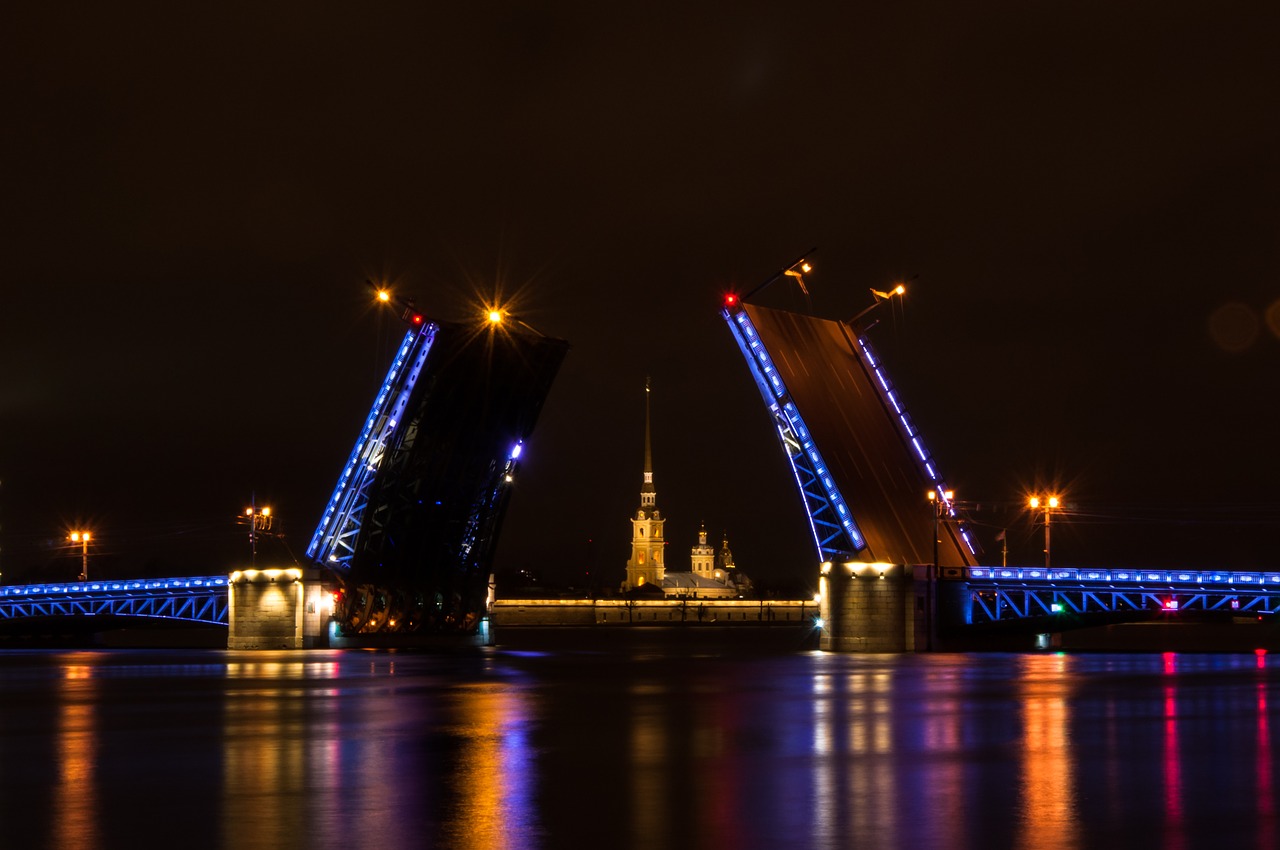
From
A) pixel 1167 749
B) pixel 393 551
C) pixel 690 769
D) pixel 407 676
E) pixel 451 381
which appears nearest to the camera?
pixel 690 769

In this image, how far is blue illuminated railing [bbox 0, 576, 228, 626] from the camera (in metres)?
73.9

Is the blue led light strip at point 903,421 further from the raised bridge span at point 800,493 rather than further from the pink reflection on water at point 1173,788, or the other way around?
the pink reflection on water at point 1173,788

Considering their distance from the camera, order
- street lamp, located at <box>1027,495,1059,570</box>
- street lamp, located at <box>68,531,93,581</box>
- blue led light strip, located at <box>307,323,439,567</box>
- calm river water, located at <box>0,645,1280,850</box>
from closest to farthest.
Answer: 1. calm river water, located at <box>0,645,1280,850</box>
2. blue led light strip, located at <box>307,323,439,567</box>
3. street lamp, located at <box>1027,495,1059,570</box>
4. street lamp, located at <box>68,531,93,581</box>

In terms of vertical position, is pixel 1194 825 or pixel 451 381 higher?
pixel 451 381

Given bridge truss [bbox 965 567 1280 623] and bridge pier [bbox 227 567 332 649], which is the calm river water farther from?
bridge truss [bbox 965 567 1280 623]

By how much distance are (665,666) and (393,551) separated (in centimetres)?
1765

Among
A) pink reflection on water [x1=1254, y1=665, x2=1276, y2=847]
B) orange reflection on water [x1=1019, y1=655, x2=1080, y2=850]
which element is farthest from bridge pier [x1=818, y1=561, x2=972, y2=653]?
pink reflection on water [x1=1254, y1=665, x2=1276, y2=847]

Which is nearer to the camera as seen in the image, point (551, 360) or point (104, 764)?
point (104, 764)

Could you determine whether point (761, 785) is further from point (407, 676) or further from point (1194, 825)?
point (407, 676)

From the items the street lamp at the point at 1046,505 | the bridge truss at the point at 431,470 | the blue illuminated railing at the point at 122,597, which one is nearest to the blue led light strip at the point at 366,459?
the bridge truss at the point at 431,470

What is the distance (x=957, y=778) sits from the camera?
15453 millimetres

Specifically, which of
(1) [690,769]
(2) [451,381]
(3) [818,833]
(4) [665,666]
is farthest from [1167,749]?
(2) [451,381]

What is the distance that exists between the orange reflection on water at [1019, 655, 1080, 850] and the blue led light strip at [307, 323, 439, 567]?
1250 inches

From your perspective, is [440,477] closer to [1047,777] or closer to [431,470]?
[431,470]
